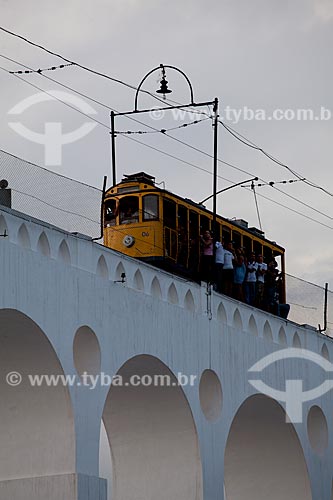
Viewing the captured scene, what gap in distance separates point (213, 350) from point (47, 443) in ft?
18.9

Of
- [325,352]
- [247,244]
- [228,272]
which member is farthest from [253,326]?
[247,244]

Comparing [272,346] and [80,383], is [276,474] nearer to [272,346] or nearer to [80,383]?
[272,346]

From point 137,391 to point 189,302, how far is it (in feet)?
5.91

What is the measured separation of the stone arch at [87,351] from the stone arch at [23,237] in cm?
210

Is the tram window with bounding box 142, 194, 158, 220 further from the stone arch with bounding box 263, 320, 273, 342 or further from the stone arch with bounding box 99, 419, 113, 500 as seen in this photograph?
the stone arch with bounding box 99, 419, 113, 500

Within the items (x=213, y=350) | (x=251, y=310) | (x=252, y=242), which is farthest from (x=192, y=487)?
(x=252, y=242)

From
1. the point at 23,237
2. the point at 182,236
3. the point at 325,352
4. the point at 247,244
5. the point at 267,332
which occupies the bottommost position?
the point at 23,237

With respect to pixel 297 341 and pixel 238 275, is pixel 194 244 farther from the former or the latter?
pixel 297 341

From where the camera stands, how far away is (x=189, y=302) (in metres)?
24.8

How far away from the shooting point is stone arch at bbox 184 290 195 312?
81.0 ft

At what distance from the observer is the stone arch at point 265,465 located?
95.8 ft

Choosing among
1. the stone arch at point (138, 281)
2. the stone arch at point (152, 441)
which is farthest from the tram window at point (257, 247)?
the stone arch at point (138, 281)

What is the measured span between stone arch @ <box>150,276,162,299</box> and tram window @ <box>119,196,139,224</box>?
6041 millimetres

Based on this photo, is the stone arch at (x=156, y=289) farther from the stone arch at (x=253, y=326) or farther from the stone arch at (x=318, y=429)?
the stone arch at (x=318, y=429)
